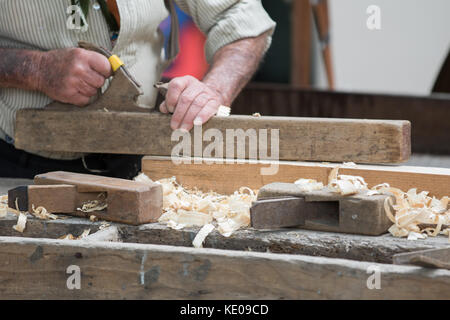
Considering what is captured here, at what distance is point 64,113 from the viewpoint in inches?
74.7

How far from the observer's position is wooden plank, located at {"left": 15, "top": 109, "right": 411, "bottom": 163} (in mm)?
1667

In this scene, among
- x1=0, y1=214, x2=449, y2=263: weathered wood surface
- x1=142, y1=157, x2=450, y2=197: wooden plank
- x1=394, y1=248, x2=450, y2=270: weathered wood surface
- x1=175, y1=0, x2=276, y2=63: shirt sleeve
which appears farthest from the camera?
x1=175, y1=0, x2=276, y2=63: shirt sleeve

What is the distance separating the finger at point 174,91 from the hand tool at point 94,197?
36cm

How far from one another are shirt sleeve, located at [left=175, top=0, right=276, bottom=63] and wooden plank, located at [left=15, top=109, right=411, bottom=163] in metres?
0.57

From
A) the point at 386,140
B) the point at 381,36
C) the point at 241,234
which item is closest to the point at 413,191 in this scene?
the point at 386,140

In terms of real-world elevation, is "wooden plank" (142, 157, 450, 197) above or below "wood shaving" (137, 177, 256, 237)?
above

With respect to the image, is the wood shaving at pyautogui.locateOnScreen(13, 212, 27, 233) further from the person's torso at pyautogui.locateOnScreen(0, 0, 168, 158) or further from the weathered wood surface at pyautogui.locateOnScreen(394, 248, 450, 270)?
the weathered wood surface at pyautogui.locateOnScreen(394, 248, 450, 270)

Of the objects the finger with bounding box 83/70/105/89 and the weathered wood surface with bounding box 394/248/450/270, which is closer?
the weathered wood surface with bounding box 394/248/450/270

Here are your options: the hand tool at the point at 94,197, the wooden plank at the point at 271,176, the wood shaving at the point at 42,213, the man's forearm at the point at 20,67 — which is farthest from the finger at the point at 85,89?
the wood shaving at the point at 42,213

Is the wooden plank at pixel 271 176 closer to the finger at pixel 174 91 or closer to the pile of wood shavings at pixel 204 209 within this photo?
the pile of wood shavings at pixel 204 209

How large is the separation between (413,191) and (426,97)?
2623 millimetres

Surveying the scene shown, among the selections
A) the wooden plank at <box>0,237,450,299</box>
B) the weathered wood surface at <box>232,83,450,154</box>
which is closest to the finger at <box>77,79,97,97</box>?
the wooden plank at <box>0,237,450,299</box>

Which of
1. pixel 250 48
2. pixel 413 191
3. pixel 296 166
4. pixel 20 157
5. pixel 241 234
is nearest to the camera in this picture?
pixel 241 234

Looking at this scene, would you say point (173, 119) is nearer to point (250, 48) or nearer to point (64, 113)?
point (64, 113)
